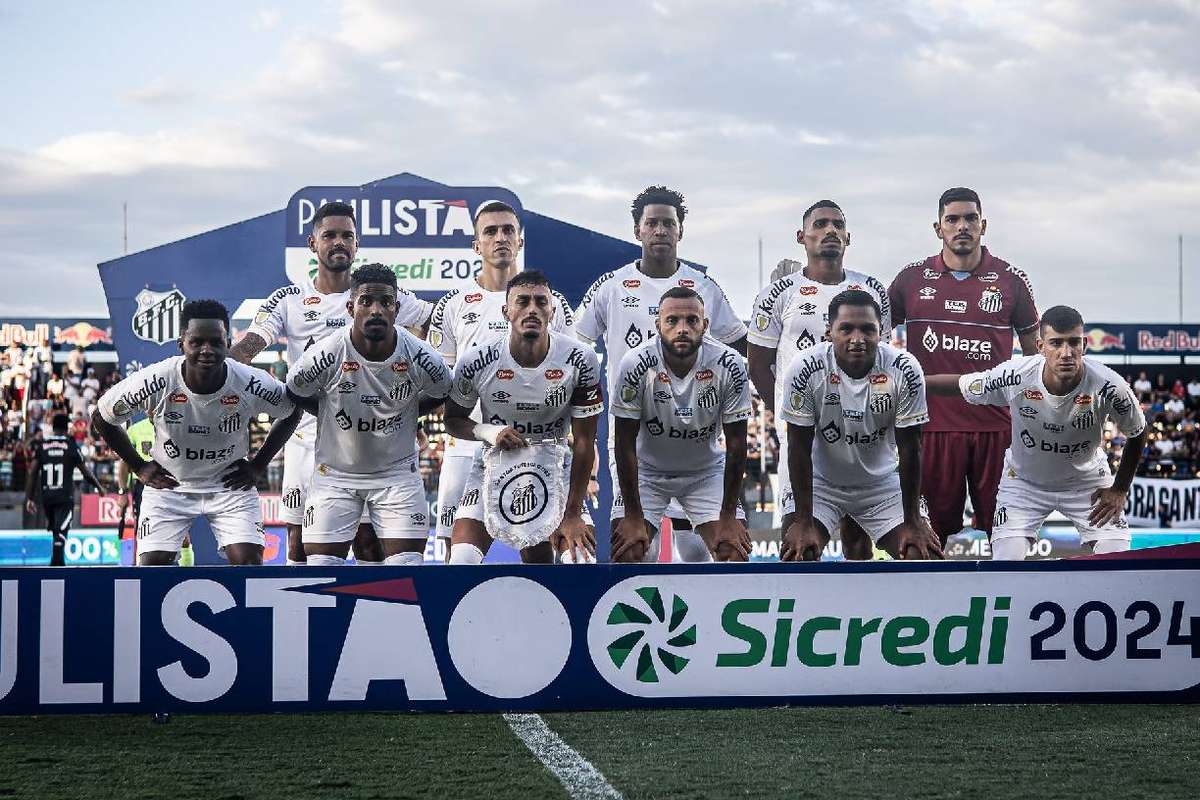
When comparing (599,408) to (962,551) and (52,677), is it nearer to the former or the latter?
(52,677)

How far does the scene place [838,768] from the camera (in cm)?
512

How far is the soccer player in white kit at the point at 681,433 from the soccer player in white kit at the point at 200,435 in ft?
6.35

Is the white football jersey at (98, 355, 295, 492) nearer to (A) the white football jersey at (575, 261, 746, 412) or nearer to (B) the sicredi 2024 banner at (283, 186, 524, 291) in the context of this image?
(A) the white football jersey at (575, 261, 746, 412)

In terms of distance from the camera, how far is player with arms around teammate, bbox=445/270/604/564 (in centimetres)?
752

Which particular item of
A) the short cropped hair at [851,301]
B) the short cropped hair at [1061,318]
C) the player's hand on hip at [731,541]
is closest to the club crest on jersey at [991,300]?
the short cropped hair at [1061,318]

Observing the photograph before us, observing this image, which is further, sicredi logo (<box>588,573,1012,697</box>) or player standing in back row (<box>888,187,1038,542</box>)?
player standing in back row (<box>888,187,1038,542</box>)

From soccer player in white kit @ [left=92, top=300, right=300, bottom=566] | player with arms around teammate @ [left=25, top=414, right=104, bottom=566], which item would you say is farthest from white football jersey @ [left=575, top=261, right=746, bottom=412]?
player with arms around teammate @ [left=25, top=414, right=104, bottom=566]

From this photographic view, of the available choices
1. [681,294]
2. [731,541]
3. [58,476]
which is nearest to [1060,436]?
[731,541]

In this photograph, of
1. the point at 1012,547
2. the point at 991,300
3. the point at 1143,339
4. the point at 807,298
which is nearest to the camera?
the point at 1012,547

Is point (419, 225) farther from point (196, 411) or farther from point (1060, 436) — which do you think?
point (1060, 436)

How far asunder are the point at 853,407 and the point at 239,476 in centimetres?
346

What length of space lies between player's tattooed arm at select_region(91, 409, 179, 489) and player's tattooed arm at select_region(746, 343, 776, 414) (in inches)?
142

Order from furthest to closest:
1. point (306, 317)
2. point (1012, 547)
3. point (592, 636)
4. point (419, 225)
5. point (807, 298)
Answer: point (419, 225) < point (306, 317) < point (807, 298) < point (1012, 547) < point (592, 636)

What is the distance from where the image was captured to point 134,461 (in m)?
7.88
